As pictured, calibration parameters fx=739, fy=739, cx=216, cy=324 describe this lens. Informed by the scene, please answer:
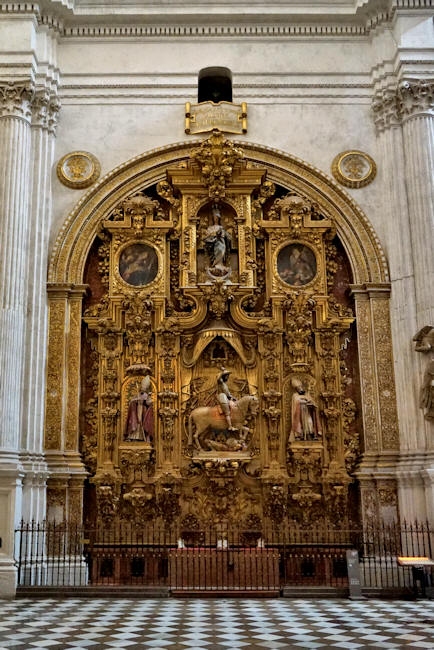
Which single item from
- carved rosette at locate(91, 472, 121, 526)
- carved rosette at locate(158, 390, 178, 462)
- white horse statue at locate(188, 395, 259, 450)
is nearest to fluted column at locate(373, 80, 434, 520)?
white horse statue at locate(188, 395, 259, 450)

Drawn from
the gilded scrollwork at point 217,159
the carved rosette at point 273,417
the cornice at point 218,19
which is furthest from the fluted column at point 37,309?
the carved rosette at point 273,417

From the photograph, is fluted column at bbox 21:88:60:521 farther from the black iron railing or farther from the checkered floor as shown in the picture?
the checkered floor

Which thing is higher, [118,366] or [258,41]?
[258,41]

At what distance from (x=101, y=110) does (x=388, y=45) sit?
20.3 ft

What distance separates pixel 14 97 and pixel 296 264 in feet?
21.2

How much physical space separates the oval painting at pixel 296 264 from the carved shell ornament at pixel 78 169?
421cm

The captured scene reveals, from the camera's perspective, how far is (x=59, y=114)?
15484 millimetres

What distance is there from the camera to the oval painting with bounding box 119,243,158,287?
1514 centimetres

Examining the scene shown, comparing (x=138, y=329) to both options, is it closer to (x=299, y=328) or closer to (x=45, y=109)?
(x=299, y=328)

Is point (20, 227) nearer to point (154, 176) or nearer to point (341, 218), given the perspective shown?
point (154, 176)

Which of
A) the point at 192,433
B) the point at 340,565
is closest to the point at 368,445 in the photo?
the point at 340,565

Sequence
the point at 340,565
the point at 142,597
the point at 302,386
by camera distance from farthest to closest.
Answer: the point at 302,386
the point at 340,565
the point at 142,597

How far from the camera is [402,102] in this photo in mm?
14797

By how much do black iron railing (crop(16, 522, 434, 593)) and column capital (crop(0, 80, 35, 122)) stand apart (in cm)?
777
